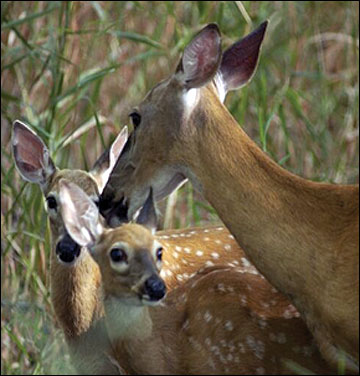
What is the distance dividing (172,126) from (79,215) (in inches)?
18.4

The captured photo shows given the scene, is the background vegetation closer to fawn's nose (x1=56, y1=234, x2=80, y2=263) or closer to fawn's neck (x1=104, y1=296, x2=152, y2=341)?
fawn's nose (x1=56, y1=234, x2=80, y2=263)

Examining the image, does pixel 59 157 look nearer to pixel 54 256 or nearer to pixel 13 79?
pixel 13 79

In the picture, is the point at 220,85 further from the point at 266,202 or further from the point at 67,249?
the point at 67,249

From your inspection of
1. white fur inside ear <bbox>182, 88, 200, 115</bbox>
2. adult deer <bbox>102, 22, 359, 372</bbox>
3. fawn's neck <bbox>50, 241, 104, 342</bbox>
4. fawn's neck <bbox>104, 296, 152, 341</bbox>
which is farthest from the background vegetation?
white fur inside ear <bbox>182, 88, 200, 115</bbox>

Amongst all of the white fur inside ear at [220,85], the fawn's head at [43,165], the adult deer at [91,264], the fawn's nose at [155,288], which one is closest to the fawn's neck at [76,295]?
the adult deer at [91,264]

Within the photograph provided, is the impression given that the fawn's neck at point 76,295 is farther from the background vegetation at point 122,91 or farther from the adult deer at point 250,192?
the adult deer at point 250,192

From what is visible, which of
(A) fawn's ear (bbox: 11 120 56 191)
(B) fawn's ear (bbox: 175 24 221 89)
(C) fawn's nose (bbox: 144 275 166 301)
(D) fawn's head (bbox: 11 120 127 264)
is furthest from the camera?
(A) fawn's ear (bbox: 11 120 56 191)

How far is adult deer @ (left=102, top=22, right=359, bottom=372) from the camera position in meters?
5.69

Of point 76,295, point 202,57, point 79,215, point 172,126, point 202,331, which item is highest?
point 202,57

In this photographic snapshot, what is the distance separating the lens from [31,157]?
6801mm

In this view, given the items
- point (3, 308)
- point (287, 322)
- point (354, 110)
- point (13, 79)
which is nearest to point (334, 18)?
point (354, 110)

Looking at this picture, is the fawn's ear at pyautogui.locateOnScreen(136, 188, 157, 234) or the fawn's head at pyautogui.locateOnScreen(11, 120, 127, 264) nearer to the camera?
the fawn's ear at pyautogui.locateOnScreen(136, 188, 157, 234)

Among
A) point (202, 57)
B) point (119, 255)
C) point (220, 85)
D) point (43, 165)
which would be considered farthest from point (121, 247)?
point (43, 165)

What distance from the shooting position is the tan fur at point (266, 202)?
18.6 feet
